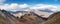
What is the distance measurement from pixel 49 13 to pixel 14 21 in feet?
4.25

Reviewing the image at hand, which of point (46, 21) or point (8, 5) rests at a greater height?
point (8, 5)

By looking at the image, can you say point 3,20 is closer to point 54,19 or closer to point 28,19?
point 28,19

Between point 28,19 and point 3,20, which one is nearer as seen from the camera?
point 3,20

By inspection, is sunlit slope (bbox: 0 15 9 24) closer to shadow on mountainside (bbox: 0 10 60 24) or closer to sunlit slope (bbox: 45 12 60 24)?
shadow on mountainside (bbox: 0 10 60 24)

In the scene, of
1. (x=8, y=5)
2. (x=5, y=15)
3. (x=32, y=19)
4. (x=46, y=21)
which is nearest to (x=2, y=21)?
(x=5, y=15)

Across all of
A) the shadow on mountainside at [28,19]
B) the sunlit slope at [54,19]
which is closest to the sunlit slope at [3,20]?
the shadow on mountainside at [28,19]

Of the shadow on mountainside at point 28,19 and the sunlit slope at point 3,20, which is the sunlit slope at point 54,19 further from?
the sunlit slope at point 3,20

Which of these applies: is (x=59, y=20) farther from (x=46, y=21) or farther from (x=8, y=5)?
(x=8, y=5)

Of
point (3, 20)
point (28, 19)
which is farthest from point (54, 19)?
point (3, 20)

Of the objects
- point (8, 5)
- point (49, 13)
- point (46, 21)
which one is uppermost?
point (8, 5)

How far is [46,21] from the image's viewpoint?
3807 millimetres

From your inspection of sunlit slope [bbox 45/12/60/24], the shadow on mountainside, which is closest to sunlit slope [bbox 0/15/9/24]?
the shadow on mountainside

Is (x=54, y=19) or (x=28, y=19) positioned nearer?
(x=54, y=19)

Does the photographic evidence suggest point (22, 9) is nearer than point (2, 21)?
No
